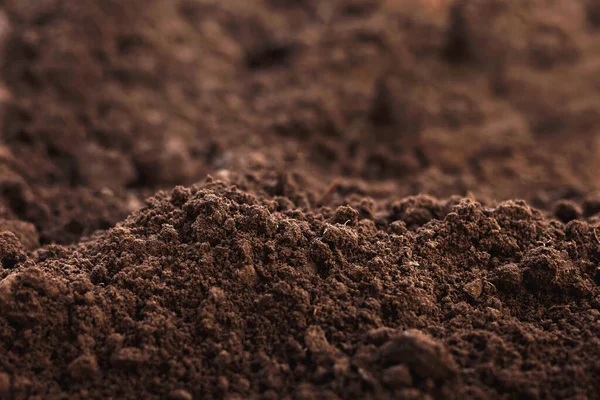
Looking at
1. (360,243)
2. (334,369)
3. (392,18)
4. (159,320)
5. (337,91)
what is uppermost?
(392,18)

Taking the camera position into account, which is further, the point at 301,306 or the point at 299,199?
the point at 299,199

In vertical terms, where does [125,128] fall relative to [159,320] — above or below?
above

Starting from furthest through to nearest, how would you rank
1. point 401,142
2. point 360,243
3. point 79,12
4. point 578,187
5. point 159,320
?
point 79,12, point 401,142, point 578,187, point 360,243, point 159,320

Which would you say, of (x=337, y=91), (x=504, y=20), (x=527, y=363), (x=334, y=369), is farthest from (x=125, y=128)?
(x=504, y=20)

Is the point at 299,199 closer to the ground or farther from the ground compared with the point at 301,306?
farther from the ground

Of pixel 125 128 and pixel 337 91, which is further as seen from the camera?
pixel 337 91

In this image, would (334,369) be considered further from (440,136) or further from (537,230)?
(440,136)

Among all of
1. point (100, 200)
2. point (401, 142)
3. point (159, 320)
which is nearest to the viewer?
point (159, 320)
